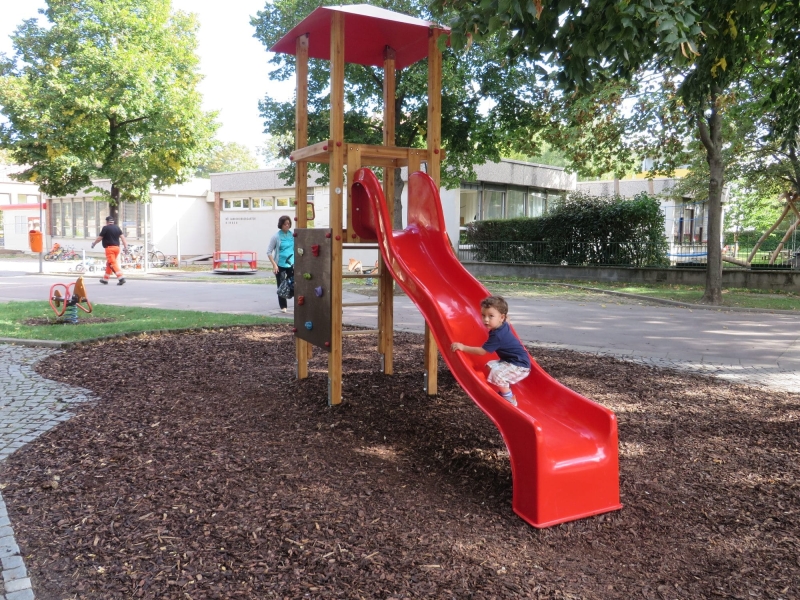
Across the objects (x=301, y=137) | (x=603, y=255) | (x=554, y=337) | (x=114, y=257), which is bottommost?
(x=554, y=337)

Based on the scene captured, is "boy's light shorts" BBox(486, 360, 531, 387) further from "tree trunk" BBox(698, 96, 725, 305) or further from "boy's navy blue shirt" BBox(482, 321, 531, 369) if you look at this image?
"tree trunk" BBox(698, 96, 725, 305)

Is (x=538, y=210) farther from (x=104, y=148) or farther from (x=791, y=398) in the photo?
(x=791, y=398)

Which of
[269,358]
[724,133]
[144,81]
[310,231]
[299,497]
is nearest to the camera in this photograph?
[299,497]

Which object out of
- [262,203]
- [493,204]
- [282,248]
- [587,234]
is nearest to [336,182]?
[282,248]

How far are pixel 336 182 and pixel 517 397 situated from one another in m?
2.50

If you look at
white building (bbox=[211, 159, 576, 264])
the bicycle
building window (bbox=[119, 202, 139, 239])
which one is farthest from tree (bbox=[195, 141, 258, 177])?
white building (bbox=[211, 159, 576, 264])

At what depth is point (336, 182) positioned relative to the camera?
5.76 metres

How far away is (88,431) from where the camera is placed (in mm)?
5145

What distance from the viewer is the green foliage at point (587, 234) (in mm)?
21828

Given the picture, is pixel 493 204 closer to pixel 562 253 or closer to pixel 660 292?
pixel 562 253

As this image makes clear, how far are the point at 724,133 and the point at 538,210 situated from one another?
1385 centimetres

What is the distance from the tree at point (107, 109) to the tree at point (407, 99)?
572 centimetres

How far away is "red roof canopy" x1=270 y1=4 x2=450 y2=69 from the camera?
584 centimetres

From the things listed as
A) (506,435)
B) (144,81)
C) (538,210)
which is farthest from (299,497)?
(538,210)
